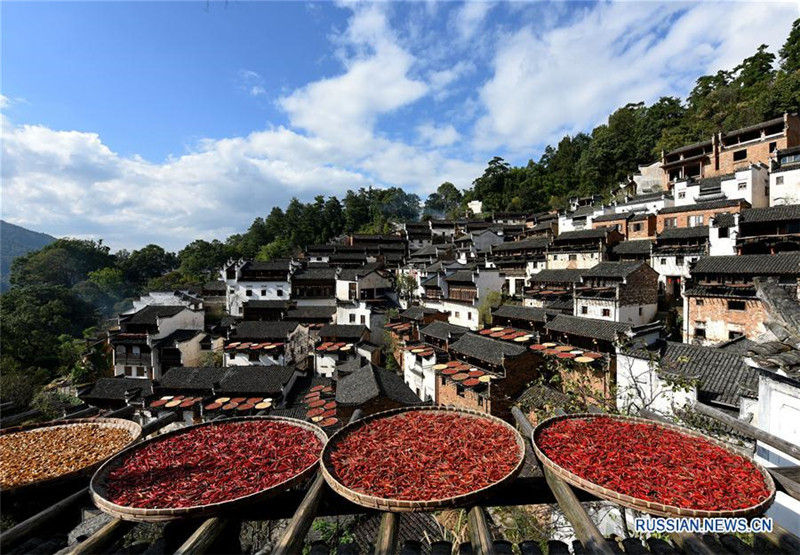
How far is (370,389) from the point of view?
59.4ft

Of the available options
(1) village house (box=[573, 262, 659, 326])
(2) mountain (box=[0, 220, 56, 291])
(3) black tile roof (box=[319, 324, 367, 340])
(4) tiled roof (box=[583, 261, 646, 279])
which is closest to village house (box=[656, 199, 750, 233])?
(1) village house (box=[573, 262, 659, 326])

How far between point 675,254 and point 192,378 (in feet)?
112

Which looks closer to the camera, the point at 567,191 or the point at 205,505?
the point at 205,505

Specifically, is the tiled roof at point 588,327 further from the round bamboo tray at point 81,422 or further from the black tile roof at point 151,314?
the black tile roof at point 151,314

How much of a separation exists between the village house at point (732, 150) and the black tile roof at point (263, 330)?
39.5 meters

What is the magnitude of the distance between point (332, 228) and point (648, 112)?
53696mm

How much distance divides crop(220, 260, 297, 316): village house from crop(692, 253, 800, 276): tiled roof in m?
35.0

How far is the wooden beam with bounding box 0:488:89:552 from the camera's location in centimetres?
213

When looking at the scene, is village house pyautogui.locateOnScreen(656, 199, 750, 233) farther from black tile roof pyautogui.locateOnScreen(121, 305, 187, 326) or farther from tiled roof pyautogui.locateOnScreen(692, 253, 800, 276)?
black tile roof pyautogui.locateOnScreen(121, 305, 187, 326)

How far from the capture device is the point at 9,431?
3.82m

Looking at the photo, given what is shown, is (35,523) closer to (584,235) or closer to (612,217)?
(584,235)

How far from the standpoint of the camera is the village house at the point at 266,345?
28.0m

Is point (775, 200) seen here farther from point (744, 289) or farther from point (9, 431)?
point (9, 431)

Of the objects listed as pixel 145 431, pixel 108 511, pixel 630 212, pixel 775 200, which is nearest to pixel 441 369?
pixel 145 431
